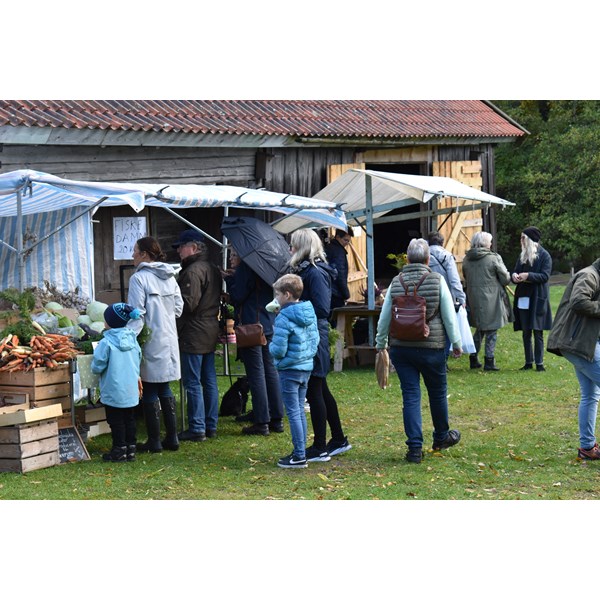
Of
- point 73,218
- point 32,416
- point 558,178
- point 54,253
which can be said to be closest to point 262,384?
point 32,416

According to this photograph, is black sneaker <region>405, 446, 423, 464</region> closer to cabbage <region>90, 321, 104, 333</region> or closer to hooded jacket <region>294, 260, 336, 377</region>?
hooded jacket <region>294, 260, 336, 377</region>

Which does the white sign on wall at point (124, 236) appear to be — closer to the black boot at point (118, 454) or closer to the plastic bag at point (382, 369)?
the black boot at point (118, 454)

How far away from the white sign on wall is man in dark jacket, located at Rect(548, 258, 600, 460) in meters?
7.14

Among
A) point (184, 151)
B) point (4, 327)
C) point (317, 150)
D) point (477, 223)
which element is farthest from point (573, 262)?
point (4, 327)

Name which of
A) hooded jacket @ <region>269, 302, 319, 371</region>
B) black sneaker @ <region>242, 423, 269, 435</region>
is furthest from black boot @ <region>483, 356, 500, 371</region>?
hooded jacket @ <region>269, 302, 319, 371</region>

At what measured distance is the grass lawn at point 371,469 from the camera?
6.84m

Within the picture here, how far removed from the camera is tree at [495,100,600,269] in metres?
27.1

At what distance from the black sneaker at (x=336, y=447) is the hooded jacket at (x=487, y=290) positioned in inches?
198

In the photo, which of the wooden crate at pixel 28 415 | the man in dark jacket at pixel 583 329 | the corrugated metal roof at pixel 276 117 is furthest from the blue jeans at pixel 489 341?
the wooden crate at pixel 28 415

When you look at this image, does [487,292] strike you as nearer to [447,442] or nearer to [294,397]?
[447,442]

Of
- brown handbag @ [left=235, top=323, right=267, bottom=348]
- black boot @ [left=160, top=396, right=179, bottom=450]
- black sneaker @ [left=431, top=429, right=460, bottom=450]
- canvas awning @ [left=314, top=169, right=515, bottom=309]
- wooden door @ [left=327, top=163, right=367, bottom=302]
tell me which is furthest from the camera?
wooden door @ [left=327, top=163, right=367, bottom=302]

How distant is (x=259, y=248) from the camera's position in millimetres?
8625

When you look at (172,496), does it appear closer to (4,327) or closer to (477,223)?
(4,327)

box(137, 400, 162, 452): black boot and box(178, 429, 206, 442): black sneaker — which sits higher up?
box(137, 400, 162, 452): black boot
